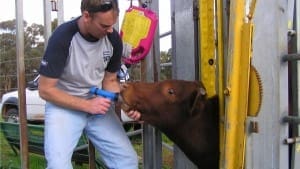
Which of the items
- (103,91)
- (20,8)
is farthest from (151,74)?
(20,8)

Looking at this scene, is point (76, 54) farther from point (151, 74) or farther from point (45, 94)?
point (151, 74)

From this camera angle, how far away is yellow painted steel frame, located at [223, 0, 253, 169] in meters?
2.38

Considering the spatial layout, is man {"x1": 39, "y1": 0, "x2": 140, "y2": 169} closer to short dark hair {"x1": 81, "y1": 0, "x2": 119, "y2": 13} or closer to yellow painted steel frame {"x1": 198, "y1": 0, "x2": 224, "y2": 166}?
short dark hair {"x1": 81, "y1": 0, "x2": 119, "y2": 13}

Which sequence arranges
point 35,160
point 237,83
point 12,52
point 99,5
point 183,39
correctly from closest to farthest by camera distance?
1. point 237,83
2. point 99,5
3. point 183,39
4. point 35,160
5. point 12,52

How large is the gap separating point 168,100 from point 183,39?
0.57 m

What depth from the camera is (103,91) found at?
3.15 metres

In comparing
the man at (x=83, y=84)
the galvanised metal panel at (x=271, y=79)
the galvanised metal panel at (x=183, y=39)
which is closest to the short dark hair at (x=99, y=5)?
the man at (x=83, y=84)

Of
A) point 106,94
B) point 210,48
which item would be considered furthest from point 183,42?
point 106,94

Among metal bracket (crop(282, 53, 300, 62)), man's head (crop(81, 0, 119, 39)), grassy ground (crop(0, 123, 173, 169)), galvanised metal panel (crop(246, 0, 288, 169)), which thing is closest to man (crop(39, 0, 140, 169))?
man's head (crop(81, 0, 119, 39))

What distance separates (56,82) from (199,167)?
1157 millimetres

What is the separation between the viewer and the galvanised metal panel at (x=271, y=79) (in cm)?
247

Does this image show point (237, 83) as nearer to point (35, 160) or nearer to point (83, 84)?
point (83, 84)

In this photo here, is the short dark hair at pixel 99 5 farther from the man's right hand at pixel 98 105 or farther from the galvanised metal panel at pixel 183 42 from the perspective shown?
the galvanised metal panel at pixel 183 42

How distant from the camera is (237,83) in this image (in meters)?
2.43
